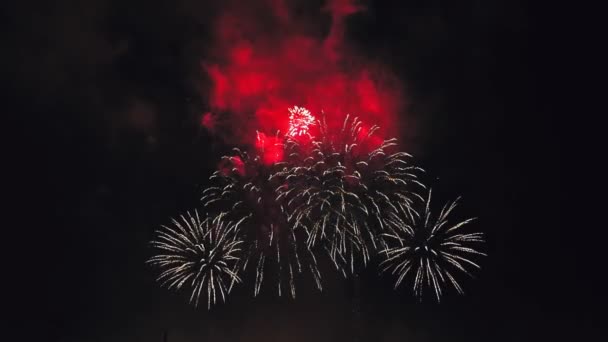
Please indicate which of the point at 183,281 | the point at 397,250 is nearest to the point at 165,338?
the point at 183,281

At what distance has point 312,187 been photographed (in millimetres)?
32656

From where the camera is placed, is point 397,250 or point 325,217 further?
point 397,250

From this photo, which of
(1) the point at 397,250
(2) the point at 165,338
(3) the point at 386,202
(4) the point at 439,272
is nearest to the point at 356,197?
(3) the point at 386,202

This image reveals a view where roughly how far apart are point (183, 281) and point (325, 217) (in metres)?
8.15

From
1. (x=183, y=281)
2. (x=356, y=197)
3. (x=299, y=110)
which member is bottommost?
(x=183, y=281)

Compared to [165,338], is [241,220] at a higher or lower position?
lower

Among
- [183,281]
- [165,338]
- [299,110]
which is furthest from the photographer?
[165,338]

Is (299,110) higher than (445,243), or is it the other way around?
(299,110)

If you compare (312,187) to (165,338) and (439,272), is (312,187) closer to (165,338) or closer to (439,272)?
(439,272)

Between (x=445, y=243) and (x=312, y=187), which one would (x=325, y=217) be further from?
(x=445, y=243)

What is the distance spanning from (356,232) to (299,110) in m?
6.57

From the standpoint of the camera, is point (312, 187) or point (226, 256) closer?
point (312, 187)

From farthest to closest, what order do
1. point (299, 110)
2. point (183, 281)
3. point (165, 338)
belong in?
1. point (165, 338)
2. point (183, 281)
3. point (299, 110)

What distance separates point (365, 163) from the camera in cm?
3297
